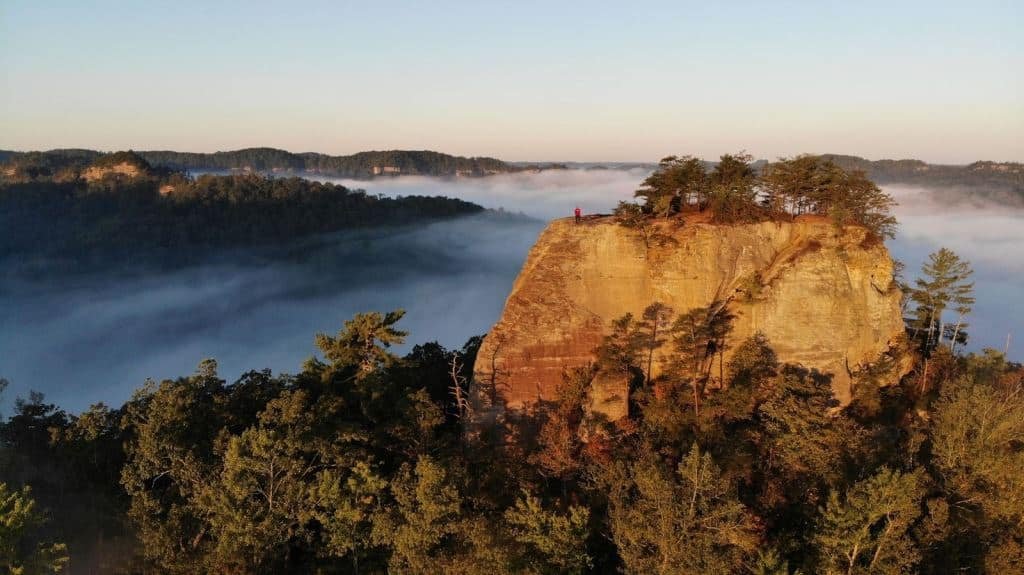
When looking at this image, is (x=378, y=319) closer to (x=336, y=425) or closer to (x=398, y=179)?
(x=336, y=425)

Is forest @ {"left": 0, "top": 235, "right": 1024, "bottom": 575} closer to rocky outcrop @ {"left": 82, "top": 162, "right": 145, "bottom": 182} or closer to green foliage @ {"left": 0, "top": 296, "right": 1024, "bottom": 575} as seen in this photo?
green foliage @ {"left": 0, "top": 296, "right": 1024, "bottom": 575}

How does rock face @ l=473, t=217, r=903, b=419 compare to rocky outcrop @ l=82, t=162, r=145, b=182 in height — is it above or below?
below

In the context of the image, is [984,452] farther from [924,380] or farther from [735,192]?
→ [735,192]

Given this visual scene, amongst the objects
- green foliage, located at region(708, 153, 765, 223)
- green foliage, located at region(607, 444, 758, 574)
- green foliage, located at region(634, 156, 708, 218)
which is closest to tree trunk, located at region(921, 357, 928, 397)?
green foliage, located at region(708, 153, 765, 223)

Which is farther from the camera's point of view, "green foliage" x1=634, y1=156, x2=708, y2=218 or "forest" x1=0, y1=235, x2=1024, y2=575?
"green foliage" x1=634, y1=156, x2=708, y2=218

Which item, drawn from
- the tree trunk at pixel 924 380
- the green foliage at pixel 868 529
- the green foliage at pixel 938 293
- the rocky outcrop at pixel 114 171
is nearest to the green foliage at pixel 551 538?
the green foliage at pixel 868 529
